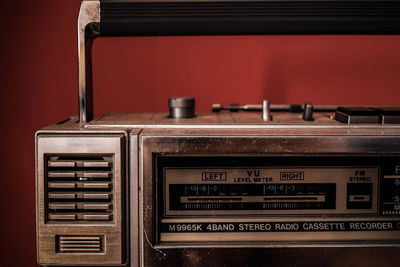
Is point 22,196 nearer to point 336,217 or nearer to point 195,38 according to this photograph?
point 195,38

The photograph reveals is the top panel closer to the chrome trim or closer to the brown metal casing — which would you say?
the chrome trim

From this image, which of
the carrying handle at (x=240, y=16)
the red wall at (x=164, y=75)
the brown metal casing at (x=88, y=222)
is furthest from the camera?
the red wall at (x=164, y=75)

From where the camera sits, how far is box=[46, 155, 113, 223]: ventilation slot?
84 cm

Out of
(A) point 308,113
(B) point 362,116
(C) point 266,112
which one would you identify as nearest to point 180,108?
(C) point 266,112

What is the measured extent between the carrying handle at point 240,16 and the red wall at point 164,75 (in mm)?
466

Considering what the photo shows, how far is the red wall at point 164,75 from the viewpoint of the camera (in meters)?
1.43

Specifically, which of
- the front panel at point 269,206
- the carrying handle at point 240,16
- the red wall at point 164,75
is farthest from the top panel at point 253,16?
the red wall at point 164,75

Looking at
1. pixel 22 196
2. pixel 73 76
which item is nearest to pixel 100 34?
pixel 73 76

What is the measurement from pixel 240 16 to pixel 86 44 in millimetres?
373

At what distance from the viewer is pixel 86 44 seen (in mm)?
987

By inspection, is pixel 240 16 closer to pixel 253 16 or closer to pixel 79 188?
pixel 253 16

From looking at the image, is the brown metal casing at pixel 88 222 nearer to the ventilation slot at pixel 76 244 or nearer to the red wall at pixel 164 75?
the ventilation slot at pixel 76 244

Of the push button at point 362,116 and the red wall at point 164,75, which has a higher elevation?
the red wall at point 164,75

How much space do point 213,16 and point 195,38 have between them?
48cm
